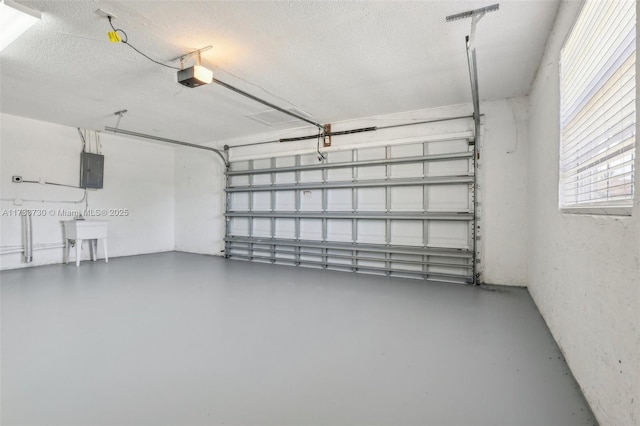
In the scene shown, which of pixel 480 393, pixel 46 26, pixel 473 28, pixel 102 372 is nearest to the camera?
pixel 480 393

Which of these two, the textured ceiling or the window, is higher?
the textured ceiling

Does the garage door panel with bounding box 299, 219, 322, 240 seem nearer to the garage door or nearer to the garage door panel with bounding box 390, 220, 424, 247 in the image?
the garage door

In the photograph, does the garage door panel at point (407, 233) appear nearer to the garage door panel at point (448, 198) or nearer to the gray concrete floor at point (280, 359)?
the garage door panel at point (448, 198)

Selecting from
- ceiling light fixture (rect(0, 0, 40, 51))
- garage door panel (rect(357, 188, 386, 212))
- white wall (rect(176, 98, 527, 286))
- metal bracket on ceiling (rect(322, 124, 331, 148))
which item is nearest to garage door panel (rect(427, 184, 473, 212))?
white wall (rect(176, 98, 527, 286))

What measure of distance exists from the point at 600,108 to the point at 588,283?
0.91 metres

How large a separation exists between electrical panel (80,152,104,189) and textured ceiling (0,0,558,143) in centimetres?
117

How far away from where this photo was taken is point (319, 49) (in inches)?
108

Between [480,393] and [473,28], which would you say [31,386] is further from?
[473,28]

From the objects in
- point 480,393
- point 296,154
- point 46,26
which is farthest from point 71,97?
point 480,393

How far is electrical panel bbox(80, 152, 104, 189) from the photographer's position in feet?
18.1

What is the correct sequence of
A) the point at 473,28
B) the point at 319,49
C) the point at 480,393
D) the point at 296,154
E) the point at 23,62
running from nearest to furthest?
1. the point at 480,393
2. the point at 473,28
3. the point at 319,49
4. the point at 23,62
5. the point at 296,154

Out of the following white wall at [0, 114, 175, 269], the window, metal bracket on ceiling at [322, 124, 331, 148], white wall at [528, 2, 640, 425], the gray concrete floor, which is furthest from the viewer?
metal bracket on ceiling at [322, 124, 331, 148]

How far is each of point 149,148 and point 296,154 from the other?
149 inches

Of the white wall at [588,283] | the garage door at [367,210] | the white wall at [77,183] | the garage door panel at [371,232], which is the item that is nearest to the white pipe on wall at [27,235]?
the white wall at [77,183]
